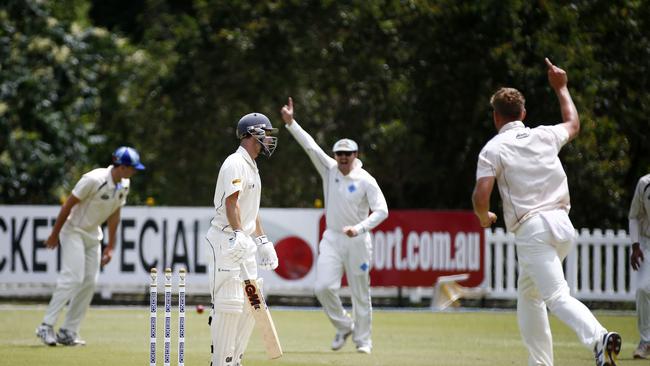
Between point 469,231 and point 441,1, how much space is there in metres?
5.07

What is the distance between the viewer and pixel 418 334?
1491 centimetres

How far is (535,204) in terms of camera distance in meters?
8.38

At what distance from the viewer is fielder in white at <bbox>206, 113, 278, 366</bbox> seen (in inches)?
341

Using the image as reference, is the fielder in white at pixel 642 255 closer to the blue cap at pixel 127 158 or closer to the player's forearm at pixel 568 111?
the player's forearm at pixel 568 111

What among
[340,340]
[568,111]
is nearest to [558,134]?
[568,111]

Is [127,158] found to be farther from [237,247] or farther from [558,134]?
[558,134]

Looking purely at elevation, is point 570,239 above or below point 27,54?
below

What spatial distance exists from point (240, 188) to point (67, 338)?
15.6 feet

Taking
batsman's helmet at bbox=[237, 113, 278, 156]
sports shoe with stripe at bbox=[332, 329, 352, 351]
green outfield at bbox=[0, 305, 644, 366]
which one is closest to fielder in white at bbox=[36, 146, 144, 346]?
green outfield at bbox=[0, 305, 644, 366]

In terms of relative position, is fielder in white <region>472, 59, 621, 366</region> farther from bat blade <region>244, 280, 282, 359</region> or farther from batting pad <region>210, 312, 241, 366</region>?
batting pad <region>210, 312, 241, 366</region>

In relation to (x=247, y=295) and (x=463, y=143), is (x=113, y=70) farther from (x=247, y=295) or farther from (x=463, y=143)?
(x=247, y=295)

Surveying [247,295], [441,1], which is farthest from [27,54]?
[247,295]

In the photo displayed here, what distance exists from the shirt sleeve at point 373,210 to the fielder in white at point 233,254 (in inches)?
138

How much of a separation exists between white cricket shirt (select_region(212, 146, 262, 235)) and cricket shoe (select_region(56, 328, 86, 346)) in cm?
437
